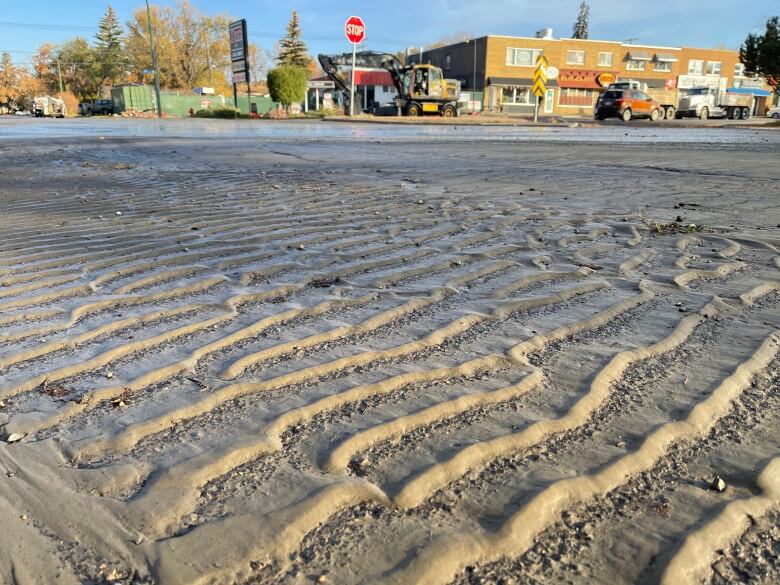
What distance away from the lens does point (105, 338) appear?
9.43 ft

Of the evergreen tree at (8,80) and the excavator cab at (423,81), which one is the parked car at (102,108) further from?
the evergreen tree at (8,80)

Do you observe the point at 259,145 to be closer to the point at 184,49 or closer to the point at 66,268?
the point at 66,268

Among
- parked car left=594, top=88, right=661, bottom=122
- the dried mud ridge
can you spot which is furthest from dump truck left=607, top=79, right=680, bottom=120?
the dried mud ridge

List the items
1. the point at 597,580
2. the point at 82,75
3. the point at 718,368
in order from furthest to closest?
the point at 82,75
the point at 718,368
the point at 597,580

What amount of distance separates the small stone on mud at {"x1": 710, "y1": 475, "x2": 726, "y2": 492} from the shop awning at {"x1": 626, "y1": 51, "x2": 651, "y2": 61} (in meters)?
65.7

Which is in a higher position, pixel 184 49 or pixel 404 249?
pixel 184 49

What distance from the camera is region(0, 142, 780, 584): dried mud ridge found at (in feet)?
4.98

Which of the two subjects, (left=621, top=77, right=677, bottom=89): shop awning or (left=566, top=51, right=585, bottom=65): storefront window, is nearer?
(left=566, top=51, right=585, bottom=65): storefront window

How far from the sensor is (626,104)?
35.0m

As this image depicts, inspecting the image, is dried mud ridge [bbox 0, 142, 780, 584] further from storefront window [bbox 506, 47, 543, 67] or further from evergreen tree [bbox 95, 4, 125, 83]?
evergreen tree [bbox 95, 4, 125, 83]

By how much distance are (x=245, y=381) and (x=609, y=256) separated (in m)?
2.92

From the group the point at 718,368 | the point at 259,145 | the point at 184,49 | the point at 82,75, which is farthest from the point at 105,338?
the point at 82,75

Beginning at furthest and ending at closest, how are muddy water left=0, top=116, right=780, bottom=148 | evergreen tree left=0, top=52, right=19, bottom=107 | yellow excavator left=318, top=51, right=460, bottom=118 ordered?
1. evergreen tree left=0, top=52, right=19, bottom=107
2. yellow excavator left=318, top=51, right=460, bottom=118
3. muddy water left=0, top=116, right=780, bottom=148

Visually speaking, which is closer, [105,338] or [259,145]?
[105,338]
